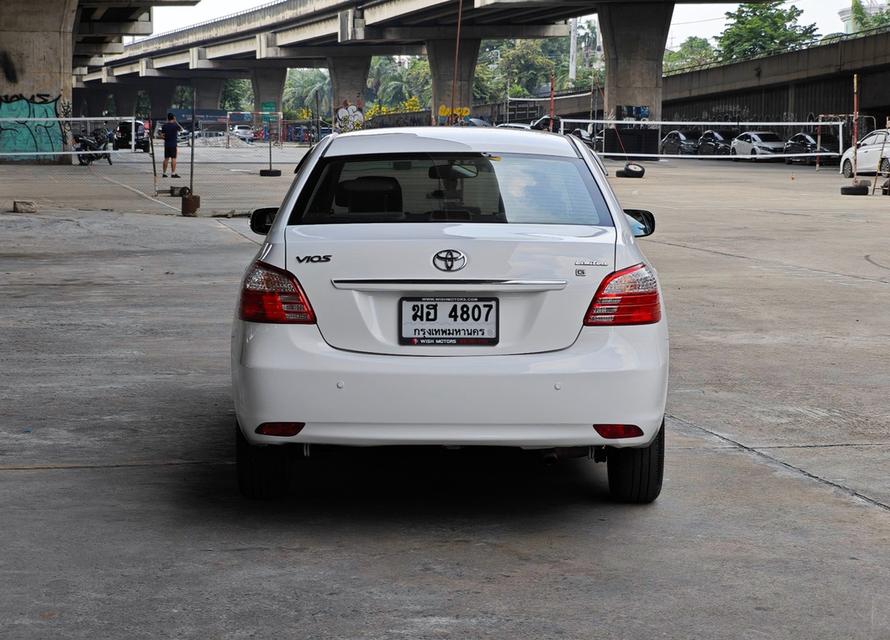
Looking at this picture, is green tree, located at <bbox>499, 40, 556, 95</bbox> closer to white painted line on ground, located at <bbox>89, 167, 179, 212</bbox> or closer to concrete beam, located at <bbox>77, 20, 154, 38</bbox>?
concrete beam, located at <bbox>77, 20, 154, 38</bbox>

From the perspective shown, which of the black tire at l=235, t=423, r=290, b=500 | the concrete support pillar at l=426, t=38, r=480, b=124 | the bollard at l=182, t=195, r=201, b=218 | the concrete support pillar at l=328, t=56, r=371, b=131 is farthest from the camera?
the concrete support pillar at l=328, t=56, r=371, b=131

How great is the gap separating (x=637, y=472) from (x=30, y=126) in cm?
4420

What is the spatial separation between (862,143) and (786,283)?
27.7 meters

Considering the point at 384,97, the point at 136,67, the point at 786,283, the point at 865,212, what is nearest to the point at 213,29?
the point at 136,67

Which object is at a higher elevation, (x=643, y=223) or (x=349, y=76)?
(x=349, y=76)

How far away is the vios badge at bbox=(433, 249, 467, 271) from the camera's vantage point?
5.23 m

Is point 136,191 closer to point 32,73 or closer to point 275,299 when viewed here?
point 32,73

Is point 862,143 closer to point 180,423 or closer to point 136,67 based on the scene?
point 180,423

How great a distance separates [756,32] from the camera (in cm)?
11856

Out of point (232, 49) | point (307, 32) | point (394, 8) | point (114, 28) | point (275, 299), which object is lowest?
point (275, 299)

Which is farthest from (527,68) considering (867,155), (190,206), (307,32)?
(190,206)

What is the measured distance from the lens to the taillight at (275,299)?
5.31 metres

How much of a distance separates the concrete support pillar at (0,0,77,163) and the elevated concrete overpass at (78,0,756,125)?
48.5 feet

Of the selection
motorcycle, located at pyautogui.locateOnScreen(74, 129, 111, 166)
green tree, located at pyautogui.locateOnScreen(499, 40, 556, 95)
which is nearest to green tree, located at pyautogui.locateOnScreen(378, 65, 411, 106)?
green tree, located at pyautogui.locateOnScreen(499, 40, 556, 95)
